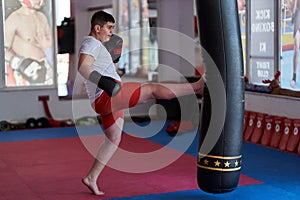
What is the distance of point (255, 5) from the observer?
7.13 metres

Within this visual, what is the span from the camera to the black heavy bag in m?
3.42

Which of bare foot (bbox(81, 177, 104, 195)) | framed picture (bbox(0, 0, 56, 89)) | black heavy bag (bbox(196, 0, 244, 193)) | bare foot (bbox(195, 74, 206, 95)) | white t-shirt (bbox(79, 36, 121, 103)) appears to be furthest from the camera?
framed picture (bbox(0, 0, 56, 89))

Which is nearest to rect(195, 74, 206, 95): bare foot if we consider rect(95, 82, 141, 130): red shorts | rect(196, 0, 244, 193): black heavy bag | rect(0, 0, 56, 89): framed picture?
rect(196, 0, 244, 193): black heavy bag

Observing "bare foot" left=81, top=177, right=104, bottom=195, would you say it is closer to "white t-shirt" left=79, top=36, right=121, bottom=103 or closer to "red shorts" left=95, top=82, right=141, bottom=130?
"red shorts" left=95, top=82, right=141, bottom=130

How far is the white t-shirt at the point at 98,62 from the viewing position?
3.76 meters

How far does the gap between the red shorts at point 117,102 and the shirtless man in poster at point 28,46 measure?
4.13 meters

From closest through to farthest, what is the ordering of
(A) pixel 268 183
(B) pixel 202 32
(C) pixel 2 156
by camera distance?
(B) pixel 202 32 → (A) pixel 268 183 → (C) pixel 2 156

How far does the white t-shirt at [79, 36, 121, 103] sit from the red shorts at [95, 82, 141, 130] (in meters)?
0.06

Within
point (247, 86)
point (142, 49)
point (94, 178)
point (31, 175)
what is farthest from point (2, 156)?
point (142, 49)

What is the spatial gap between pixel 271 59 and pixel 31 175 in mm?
3663

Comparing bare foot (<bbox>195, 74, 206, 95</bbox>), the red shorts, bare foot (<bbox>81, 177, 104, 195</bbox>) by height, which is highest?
bare foot (<bbox>195, 74, 206, 95</bbox>)

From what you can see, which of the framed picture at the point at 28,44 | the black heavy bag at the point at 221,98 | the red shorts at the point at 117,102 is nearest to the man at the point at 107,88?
the red shorts at the point at 117,102

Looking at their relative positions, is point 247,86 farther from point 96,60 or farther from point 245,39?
point 96,60

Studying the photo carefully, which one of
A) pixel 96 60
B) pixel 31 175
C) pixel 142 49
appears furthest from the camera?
pixel 142 49
